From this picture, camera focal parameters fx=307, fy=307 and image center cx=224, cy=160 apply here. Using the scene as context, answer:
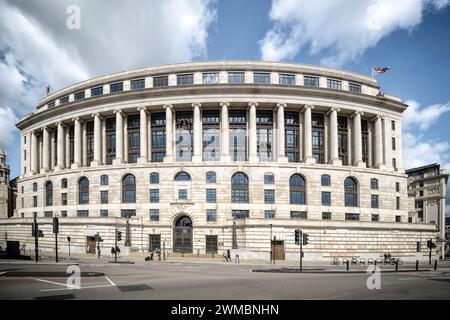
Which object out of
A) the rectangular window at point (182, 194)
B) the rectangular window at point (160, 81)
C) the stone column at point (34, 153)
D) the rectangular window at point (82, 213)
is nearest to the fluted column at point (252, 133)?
the rectangular window at point (182, 194)

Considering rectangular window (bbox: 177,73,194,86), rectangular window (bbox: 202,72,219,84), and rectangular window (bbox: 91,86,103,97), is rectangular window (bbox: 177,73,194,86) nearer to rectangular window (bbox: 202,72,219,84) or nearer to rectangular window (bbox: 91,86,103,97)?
rectangular window (bbox: 202,72,219,84)

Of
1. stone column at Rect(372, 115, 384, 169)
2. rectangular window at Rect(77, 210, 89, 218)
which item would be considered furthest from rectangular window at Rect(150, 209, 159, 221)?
stone column at Rect(372, 115, 384, 169)

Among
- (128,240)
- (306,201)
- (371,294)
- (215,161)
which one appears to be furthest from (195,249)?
(371,294)

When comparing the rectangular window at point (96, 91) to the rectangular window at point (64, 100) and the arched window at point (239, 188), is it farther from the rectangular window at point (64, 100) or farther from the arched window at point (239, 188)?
the arched window at point (239, 188)

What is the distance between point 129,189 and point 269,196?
2579 cm

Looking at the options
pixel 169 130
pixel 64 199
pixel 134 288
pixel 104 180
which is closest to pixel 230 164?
pixel 169 130

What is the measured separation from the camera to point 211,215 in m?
53.8

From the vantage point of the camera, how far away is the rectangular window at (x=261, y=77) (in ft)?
197

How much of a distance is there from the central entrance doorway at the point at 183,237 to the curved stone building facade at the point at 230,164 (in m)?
0.24

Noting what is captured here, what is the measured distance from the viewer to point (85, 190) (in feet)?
199

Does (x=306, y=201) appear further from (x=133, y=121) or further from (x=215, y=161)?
(x=133, y=121)

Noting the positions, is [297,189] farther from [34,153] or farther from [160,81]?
[34,153]

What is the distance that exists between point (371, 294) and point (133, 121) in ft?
184
